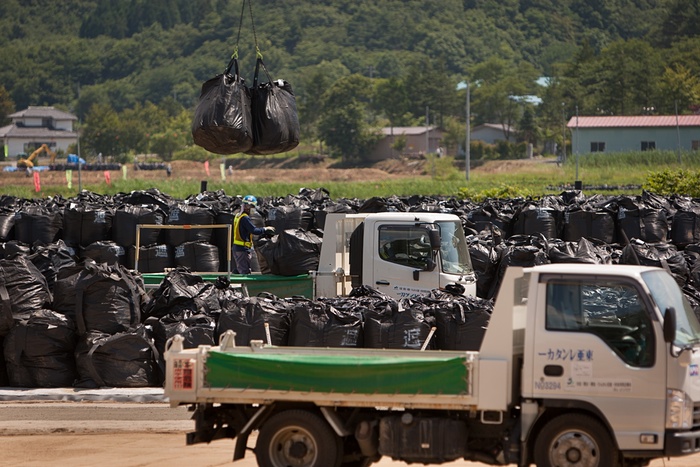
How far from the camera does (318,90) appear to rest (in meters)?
109

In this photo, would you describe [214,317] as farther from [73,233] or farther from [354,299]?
[73,233]

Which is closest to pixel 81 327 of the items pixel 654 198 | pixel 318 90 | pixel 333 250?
pixel 333 250

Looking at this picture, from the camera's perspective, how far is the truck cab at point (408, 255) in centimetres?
1271

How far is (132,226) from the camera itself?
18.9 metres

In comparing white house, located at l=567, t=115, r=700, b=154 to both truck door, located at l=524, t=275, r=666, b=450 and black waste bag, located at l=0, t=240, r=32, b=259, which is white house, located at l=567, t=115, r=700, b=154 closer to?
black waste bag, located at l=0, t=240, r=32, b=259

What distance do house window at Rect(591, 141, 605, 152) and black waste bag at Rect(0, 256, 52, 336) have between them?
2513 inches

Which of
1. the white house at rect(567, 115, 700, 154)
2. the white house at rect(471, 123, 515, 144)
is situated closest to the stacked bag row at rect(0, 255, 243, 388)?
the white house at rect(567, 115, 700, 154)

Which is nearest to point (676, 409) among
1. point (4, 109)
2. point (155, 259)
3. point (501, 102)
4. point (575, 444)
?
point (575, 444)

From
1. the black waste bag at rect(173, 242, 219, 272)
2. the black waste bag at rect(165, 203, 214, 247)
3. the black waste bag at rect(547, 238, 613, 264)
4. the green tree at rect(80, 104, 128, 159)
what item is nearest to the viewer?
the black waste bag at rect(547, 238, 613, 264)

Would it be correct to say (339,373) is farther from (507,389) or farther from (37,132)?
(37,132)

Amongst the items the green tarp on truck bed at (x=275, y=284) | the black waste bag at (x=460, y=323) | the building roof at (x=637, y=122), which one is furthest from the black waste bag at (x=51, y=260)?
the building roof at (x=637, y=122)

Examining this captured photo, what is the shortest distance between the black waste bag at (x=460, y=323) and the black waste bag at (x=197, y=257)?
7.51 meters

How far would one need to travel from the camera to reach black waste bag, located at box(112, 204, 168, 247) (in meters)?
18.7

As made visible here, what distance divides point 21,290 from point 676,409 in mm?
7658
